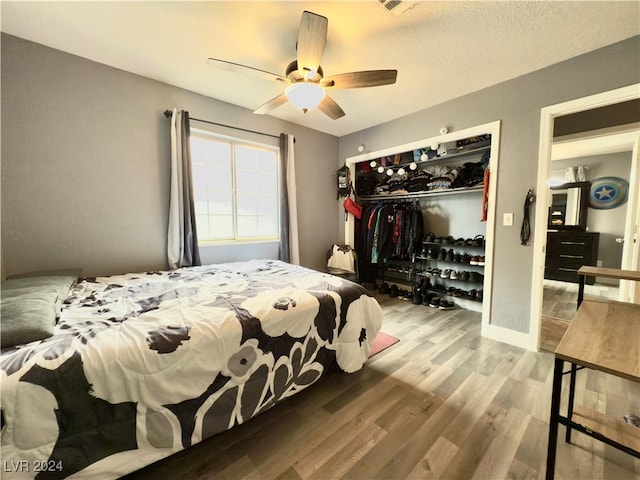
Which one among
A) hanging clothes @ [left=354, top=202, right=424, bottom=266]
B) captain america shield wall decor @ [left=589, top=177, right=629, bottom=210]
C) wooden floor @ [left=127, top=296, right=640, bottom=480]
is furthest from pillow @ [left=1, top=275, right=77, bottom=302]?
captain america shield wall decor @ [left=589, top=177, right=629, bottom=210]

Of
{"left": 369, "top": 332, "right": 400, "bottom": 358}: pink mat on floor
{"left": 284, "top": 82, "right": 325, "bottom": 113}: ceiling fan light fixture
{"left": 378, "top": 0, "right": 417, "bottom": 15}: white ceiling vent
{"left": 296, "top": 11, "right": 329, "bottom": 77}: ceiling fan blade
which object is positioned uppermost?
{"left": 378, "top": 0, "right": 417, "bottom": 15}: white ceiling vent

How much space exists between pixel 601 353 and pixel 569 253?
533 centimetres

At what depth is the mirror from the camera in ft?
15.0

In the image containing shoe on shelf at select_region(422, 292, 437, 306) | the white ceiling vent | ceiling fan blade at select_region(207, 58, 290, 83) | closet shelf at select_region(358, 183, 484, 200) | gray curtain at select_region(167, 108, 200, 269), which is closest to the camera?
the white ceiling vent

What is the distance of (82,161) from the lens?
204 centimetres

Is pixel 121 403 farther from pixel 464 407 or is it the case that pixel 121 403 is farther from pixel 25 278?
pixel 464 407

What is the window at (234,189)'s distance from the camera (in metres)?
2.75

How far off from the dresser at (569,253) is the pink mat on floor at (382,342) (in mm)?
3995

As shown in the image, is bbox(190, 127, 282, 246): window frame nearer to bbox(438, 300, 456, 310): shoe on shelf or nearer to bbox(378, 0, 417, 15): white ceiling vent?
bbox(378, 0, 417, 15): white ceiling vent

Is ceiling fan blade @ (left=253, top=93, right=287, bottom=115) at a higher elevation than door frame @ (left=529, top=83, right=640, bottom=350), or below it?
higher

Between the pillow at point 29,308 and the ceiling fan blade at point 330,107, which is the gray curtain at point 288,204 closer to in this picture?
the ceiling fan blade at point 330,107

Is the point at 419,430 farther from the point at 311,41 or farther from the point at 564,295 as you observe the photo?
the point at 564,295

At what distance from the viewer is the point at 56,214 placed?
196 centimetres

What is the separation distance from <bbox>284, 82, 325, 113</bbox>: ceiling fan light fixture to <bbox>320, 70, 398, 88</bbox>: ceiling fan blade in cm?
8
